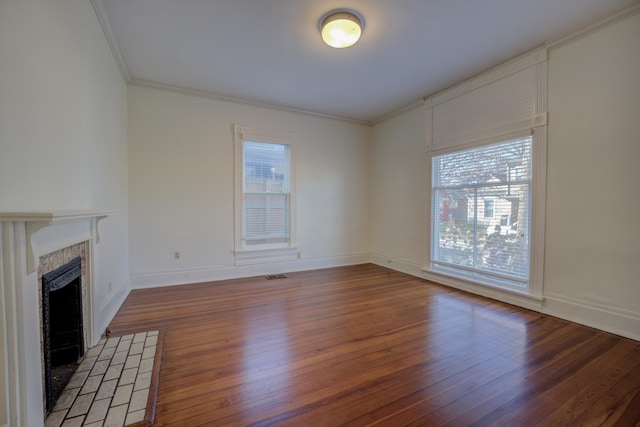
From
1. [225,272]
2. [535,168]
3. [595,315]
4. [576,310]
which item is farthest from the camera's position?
[225,272]

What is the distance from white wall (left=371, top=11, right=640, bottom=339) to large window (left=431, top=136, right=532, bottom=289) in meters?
0.25

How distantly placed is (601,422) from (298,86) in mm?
4174

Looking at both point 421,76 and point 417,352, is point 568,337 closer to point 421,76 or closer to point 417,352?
point 417,352

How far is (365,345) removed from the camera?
7.20ft

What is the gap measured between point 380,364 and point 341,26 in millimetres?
2844

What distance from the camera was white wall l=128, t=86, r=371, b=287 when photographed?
3.67 m

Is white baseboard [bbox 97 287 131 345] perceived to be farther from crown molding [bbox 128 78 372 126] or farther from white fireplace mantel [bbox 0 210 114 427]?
crown molding [bbox 128 78 372 126]

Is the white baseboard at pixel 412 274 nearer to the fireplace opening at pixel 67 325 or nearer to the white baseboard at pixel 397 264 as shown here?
the white baseboard at pixel 397 264

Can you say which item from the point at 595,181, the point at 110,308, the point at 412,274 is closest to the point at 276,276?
the point at 110,308

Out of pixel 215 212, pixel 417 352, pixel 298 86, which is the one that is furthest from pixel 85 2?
pixel 417 352

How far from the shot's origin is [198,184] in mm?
3984

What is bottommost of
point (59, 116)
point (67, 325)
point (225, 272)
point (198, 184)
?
point (225, 272)

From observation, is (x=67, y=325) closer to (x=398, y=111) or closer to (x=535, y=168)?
(x=535, y=168)

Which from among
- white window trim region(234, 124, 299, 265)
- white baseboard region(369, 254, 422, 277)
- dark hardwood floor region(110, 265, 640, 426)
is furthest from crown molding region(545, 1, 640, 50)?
white window trim region(234, 124, 299, 265)
